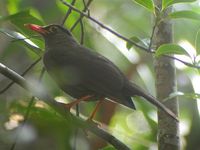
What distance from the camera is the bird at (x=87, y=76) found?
373cm

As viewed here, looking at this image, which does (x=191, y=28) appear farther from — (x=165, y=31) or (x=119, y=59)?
(x=165, y=31)

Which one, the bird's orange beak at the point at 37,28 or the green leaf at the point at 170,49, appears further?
the bird's orange beak at the point at 37,28

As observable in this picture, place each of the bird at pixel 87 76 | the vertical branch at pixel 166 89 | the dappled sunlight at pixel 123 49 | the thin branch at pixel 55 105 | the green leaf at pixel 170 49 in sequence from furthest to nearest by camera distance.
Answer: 1. the dappled sunlight at pixel 123 49
2. the bird at pixel 87 76
3. the vertical branch at pixel 166 89
4. the green leaf at pixel 170 49
5. the thin branch at pixel 55 105

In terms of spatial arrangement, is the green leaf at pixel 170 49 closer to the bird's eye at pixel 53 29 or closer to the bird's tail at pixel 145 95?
the bird's tail at pixel 145 95

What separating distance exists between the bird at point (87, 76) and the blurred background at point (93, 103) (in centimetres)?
15

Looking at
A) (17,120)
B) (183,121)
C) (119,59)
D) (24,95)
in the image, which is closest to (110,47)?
(119,59)

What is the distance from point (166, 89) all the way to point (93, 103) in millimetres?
1376

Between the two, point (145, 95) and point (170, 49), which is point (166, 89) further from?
point (170, 49)

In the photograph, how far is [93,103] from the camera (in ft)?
15.5

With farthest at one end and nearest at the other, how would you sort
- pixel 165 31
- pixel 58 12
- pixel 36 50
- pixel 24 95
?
pixel 58 12
pixel 24 95
pixel 165 31
pixel 36 50

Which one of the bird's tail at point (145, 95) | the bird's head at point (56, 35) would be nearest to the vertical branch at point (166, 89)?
the bird's tail at point (145, 95)

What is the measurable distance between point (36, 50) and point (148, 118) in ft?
3.82

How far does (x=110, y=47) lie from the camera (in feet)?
16.3

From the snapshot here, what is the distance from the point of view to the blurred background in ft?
10.1
